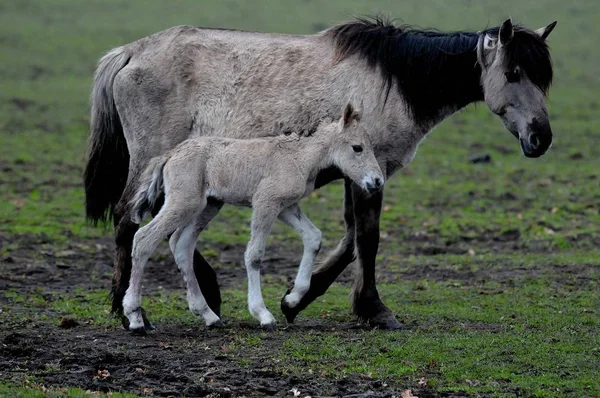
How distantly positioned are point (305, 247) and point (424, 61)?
2.15m

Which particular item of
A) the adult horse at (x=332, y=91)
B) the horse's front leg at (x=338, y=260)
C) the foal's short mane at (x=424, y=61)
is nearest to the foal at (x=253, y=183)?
the adult horse at (x=332, y=91)

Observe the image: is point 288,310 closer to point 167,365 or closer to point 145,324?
point 145,324

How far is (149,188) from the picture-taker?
9352 mm

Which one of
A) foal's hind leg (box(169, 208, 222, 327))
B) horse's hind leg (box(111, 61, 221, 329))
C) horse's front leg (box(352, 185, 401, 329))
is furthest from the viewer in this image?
horse's hind leg (box(111, 61, 221, 329))

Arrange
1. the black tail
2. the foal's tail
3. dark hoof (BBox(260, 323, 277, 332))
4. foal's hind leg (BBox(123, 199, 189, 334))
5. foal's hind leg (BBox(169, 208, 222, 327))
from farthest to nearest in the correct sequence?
the black tail < foal's hind leg (BBox(169, 208, 222, 327)) < the foal's tail < dark hoof (BBox(260, 323, 277, 332)) < foal's hind leg (BBox(123, 199, 189, 334))

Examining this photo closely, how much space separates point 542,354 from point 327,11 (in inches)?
1264

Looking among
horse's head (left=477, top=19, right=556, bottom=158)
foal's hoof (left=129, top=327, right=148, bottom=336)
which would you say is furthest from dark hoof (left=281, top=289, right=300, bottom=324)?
horse's head (left=477, top=19, right=556, bottom=158)

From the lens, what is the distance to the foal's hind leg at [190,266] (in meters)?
9.46

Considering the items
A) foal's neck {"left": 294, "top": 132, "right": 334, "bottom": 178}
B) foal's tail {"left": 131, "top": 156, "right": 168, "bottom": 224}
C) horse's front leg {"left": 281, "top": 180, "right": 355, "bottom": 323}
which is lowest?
horse's front leg {"left": 281, "top": 180, "right": 355, "bottom": 323}

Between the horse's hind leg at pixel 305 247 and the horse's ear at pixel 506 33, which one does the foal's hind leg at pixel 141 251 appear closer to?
the horse's hind leg at pixel 305 247

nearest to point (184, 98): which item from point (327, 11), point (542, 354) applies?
point (542, 354)

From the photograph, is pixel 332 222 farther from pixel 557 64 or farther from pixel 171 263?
pixel 557 64

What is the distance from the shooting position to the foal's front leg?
909 centimetres

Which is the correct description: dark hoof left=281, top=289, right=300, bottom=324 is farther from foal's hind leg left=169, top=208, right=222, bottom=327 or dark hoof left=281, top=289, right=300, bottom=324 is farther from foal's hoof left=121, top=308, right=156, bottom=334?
foal's hoof left=121, top=308, right=156, bottom=334
